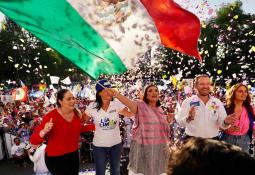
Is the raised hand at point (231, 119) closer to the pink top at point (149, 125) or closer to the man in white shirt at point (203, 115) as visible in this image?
the man in white shirt at point (203, 115)

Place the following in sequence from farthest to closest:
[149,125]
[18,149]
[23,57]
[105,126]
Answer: [23,57], [18,149], [105,126], [149,125]

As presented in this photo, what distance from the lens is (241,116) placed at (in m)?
5.95

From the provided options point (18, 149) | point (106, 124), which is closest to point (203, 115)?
point (106, 124)

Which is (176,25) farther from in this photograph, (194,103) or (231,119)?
(231,119)

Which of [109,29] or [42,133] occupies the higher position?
[109,29]

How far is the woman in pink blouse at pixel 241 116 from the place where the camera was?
19.4 ft

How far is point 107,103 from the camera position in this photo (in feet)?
19.3

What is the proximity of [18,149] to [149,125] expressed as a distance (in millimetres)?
5728

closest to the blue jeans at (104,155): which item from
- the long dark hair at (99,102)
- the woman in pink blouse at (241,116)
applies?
the long dark hair at (99,102)

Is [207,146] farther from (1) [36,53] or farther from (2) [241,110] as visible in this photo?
(1) [36,53]

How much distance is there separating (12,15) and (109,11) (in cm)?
99

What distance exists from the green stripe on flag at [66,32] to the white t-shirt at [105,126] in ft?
5.51

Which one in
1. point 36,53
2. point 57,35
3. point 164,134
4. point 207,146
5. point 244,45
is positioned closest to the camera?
point 207,146

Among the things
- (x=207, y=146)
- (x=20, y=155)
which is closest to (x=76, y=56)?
(x=207, y=146)
